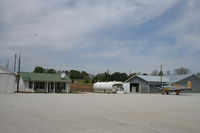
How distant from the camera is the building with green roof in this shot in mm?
44469

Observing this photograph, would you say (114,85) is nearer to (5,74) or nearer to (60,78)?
(60,78)

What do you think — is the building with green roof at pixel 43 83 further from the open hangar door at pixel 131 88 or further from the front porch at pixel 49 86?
the open hangar door at pixel 131 88

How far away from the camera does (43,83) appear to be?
46.1 metres

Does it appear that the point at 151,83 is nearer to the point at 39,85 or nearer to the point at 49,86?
the point at 49,86

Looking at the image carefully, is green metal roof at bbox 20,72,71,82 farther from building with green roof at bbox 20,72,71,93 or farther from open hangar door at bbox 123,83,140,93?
open hangar door at bbox 123,83,140,93

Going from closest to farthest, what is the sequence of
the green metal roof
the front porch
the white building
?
the white building → the green metal roof → the front porch

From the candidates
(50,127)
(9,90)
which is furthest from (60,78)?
(50,127)

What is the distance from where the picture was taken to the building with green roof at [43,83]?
146 feet

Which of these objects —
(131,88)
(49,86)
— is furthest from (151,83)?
(49,86)

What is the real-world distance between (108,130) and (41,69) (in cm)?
9672

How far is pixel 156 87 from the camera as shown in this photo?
55188 millimetres

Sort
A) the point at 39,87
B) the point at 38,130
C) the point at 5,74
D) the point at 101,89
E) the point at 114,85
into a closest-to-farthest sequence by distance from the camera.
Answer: the point at 38,130, the point at 5,74, the point at 39,87, the point at 114,85, the point at 101,89

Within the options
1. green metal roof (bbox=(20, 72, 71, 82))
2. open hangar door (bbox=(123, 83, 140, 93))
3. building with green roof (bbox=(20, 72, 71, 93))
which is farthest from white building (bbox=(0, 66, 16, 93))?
open hangar door (bbox=(123, 83, 140, 93))

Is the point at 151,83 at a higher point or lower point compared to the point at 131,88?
higher
